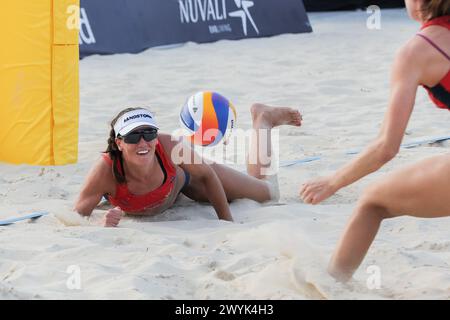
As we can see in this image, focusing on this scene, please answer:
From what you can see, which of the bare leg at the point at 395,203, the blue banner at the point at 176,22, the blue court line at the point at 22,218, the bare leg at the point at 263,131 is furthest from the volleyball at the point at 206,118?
the blue banner at the point at 176,22

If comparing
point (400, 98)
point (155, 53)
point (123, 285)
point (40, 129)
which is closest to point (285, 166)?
point (40, 129)

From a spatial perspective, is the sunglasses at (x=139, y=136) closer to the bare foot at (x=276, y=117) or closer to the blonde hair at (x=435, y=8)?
the bare foot at (x=276, y=117)

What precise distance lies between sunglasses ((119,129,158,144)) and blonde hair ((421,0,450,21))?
177 centimetres

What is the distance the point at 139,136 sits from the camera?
4055 millimetres

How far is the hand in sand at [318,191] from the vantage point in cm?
271

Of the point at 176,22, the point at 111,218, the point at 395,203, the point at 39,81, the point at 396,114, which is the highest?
the point at 396,114

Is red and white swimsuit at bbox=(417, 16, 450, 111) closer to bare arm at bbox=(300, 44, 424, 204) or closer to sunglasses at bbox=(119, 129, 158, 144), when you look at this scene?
bare arm at bbox=(300, 44, 424, 204)

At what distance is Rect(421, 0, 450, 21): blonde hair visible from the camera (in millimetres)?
2580

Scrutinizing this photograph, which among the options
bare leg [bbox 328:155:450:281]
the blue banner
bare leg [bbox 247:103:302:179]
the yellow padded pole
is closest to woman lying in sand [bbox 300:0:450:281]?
bare leg [bbox 328:155:450:281]

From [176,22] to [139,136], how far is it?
6124 millimetres

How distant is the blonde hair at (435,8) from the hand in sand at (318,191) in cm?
60

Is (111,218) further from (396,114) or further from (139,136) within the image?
(396,114)

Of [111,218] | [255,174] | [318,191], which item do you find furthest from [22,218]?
[318,191]
